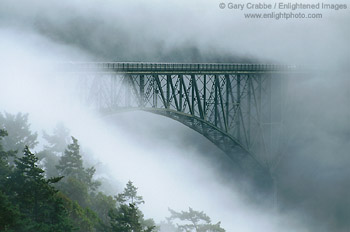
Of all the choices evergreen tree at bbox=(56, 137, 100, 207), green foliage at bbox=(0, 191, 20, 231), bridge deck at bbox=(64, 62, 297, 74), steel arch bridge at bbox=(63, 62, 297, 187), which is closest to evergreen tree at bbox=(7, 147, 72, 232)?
green foliage at bbox=(0, 191, 20, 231)

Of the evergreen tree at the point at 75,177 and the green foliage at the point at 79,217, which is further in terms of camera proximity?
the evergreen tree at the point at 75,177

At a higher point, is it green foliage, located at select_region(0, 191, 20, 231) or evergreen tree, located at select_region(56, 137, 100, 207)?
evergreen tree, located at select_region(56, 137, 100, 207)

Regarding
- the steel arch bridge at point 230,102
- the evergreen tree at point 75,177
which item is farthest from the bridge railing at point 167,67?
the evergreen tree at point 75,177

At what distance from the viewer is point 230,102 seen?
3625 inches

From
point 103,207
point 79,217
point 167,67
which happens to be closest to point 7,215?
point 79,217

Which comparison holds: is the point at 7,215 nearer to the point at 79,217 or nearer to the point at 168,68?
the point at 79,217

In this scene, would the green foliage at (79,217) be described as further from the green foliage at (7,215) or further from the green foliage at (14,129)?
the green foliage at (14,129)

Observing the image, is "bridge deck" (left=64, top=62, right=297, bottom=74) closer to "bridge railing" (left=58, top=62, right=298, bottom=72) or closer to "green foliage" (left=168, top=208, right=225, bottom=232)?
"bridge railing" (left=58, top=62, right=298, bottom=72)

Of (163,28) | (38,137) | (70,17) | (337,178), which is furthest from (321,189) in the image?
(38,137)

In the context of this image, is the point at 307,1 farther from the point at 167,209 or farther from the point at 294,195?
the point at 167,209

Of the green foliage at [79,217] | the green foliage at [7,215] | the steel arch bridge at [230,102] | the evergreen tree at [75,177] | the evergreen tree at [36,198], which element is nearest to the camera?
the green foliage at [7,215]

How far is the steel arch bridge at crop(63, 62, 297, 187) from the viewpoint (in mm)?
80894

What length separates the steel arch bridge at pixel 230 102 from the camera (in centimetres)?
8089

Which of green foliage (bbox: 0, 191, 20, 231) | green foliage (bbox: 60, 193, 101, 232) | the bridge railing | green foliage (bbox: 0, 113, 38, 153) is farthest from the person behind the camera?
the bridge railing
